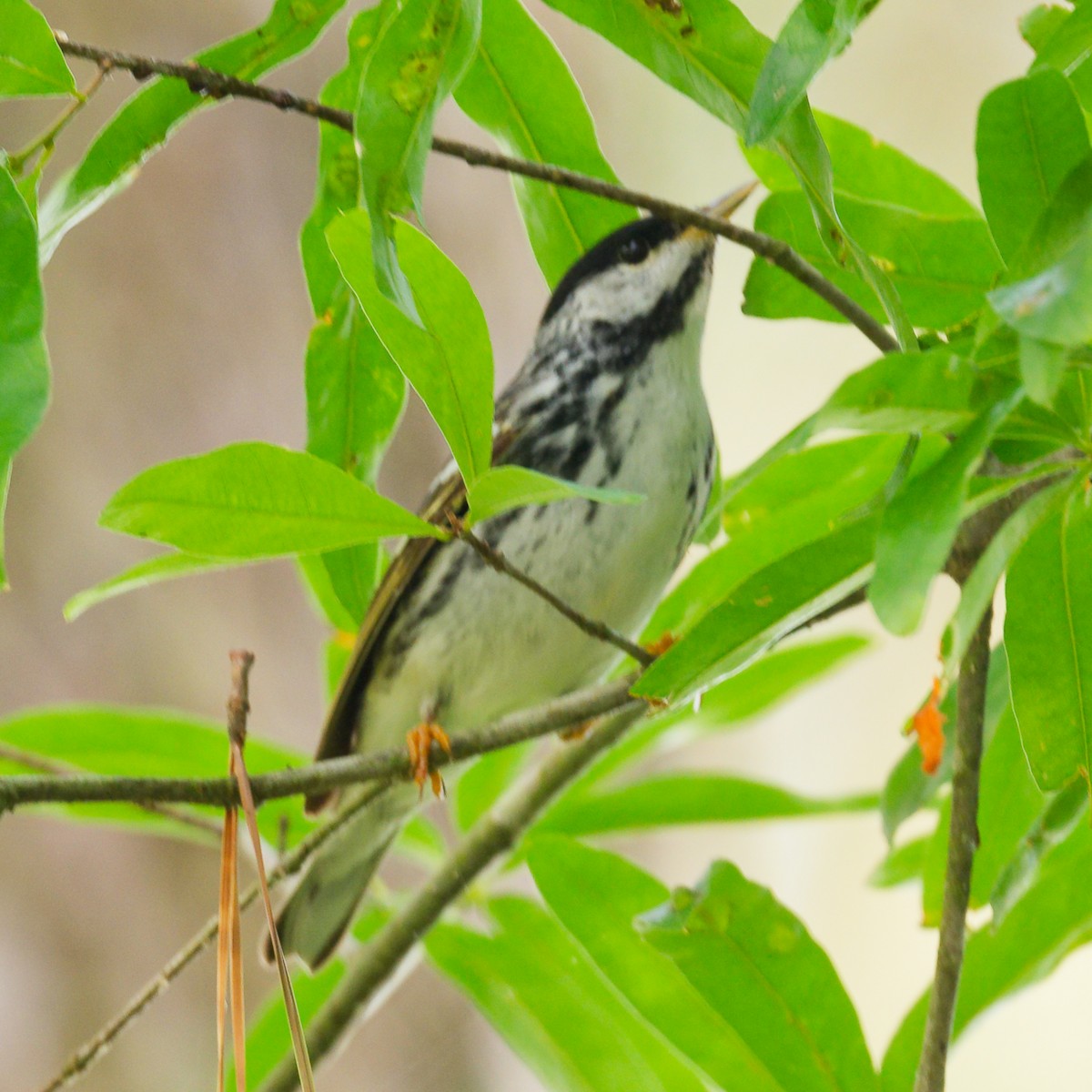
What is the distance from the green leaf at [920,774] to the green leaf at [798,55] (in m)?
0.75

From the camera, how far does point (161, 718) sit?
5.55ft

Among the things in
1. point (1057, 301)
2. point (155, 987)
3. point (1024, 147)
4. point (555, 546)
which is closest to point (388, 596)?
point (555, 546)

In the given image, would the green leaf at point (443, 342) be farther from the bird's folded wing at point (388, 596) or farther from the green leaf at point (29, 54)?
the bird's folded wing at point (388, 596)

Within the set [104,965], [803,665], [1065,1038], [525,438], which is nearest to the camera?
[525,438]

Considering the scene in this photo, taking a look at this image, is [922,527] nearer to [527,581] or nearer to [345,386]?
[527,581]

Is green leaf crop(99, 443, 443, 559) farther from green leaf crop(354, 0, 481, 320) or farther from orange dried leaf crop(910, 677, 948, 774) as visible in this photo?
orange dried leaf crop(910, 677, 948, 774)

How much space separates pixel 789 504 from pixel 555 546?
287 millimetres

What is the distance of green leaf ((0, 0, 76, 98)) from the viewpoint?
896 mm

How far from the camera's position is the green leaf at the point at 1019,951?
1.24m

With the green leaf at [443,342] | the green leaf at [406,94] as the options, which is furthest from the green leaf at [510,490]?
the green leaf at [406,94]

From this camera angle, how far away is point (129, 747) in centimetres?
167

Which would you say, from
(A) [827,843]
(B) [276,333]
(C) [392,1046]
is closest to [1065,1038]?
(A) [827,843]

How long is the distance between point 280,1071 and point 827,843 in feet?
11.8

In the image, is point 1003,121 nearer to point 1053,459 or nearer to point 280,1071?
point 1053,459
